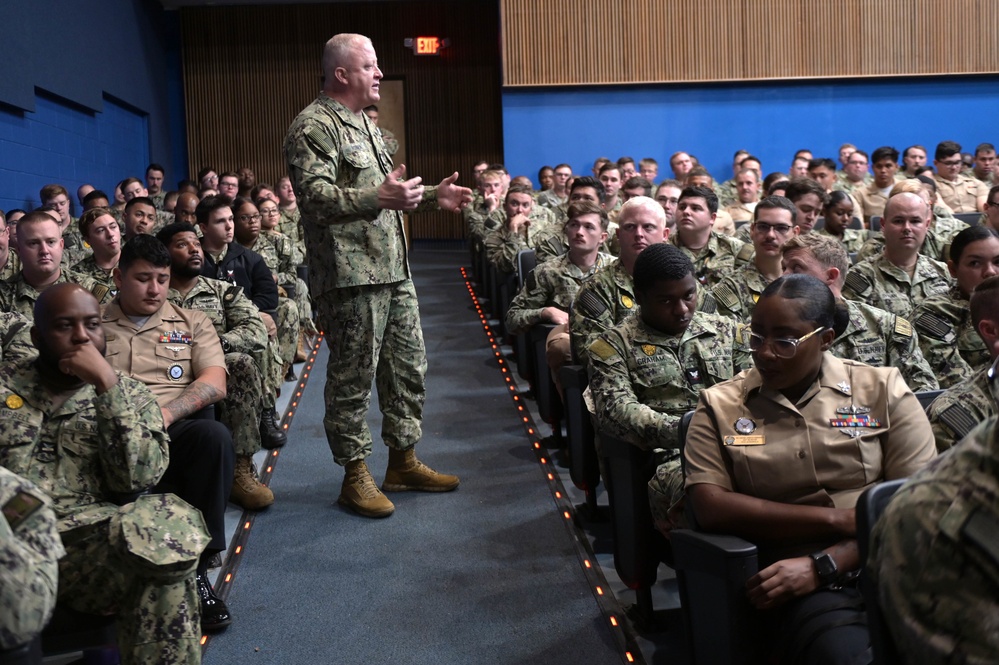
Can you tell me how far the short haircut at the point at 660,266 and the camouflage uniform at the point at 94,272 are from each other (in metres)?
2.39

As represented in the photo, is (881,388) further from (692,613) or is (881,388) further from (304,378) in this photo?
(304,378)

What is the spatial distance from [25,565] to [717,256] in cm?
361

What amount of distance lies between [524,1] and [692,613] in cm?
913

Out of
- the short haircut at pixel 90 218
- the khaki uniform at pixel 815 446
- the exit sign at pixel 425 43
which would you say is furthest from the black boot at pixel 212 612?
the exit sign at pixel 425 43

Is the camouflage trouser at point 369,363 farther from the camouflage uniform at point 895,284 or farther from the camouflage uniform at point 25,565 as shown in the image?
the camouflage uniform at point 25,565

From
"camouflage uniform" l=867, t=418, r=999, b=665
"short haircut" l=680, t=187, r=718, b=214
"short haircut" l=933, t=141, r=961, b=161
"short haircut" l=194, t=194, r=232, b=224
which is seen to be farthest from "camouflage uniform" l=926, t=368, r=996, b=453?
"short haircut" l=933, t=141, r=961, b=161

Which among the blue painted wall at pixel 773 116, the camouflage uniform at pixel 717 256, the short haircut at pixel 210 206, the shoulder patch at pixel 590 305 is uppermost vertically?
the blue painted wall at pixel 773 116

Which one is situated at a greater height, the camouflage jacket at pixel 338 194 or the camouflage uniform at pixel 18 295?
the camouflage jacket at pixel 338 194

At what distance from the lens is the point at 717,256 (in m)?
4.49

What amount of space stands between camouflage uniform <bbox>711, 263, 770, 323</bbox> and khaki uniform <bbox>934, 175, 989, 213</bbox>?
16.0 ft

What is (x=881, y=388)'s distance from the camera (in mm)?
1921

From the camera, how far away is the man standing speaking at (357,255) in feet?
10.3

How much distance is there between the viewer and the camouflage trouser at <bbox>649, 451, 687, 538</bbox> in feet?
7.33

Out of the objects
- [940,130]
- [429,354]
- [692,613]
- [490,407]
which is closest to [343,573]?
[692,613]
